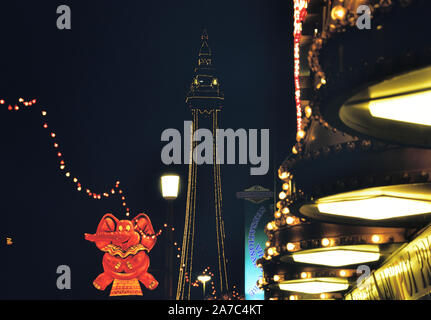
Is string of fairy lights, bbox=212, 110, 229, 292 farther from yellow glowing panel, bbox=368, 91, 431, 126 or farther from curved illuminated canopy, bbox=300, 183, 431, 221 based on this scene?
yellow glowing panel, bbox=368, 91, 431, 126

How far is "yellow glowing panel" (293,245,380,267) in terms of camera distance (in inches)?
514

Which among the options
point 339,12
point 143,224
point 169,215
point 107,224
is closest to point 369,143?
point 339,12

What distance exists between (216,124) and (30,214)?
1618 inches

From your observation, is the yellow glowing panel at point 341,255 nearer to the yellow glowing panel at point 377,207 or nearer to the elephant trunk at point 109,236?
the yellow glowing panel at point 377,207

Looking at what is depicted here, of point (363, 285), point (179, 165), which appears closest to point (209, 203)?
point (179, 165)

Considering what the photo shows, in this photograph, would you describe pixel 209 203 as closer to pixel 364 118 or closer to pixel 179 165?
pixel 179 165

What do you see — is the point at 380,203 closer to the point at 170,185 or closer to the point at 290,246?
the point at 290,246

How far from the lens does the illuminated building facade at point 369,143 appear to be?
17.1 feet

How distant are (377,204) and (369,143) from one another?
81.2 inches

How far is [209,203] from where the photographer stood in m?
78.2

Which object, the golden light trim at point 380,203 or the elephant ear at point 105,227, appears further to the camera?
the elephant ear at point 105,227

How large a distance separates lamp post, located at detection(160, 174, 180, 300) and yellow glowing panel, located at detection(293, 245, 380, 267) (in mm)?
2213

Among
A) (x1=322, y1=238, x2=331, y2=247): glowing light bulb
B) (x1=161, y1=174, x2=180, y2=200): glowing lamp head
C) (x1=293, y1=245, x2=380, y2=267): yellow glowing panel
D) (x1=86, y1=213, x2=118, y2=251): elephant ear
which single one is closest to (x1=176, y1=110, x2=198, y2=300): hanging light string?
(x1=86, y1=213, x2=118, y2=251): elephant ear

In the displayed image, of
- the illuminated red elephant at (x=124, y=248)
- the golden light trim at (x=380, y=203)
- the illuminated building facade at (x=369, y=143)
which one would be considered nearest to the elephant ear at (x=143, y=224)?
the illuminated red elephant at (x=124, y=248)
